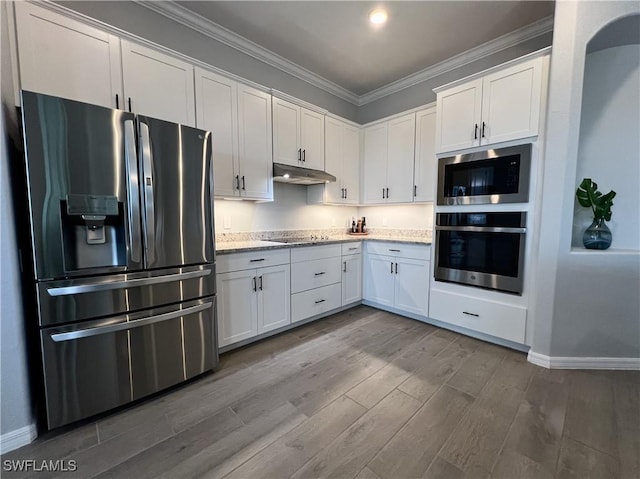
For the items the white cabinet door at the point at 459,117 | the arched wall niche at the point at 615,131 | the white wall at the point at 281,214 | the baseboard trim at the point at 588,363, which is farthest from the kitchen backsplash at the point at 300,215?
the baseboard trim at the point at 588,363

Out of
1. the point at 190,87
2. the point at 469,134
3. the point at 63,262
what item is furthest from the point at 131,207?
the point at 469,134

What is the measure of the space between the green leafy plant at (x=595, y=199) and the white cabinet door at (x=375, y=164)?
1910 millimetres

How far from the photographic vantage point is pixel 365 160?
386 cm

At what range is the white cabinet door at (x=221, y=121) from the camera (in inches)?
92.7

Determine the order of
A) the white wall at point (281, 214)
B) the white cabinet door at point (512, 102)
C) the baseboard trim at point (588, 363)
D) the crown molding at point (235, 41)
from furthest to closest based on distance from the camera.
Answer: the white wall at point (281, 214) → the crown molding at point (235, 41) → the white cabinet door at point (512, 102) → the baseboard trim at point (588, 363)

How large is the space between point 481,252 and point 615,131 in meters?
1.51

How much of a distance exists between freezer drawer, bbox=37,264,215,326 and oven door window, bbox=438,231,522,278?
2333 mm

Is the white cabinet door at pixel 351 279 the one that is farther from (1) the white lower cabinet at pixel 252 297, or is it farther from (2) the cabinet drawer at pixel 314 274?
(1) the white lower cabinet at pixel 252 297

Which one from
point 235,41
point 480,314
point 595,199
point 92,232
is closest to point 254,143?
point 235,41

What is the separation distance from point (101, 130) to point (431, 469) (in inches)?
98.3

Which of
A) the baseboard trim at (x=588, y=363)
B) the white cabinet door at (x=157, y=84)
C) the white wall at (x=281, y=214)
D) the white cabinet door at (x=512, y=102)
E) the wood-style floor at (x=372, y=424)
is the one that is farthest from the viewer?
the white wall at (x=281, y=214)

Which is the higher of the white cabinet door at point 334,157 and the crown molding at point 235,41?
the crown molding at point 235,41

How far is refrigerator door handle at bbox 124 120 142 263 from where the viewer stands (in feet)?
5.35

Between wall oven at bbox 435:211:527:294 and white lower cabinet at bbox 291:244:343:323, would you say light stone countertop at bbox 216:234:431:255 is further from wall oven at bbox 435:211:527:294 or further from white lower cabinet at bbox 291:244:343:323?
wall oven at bbox 435:211:527:294
